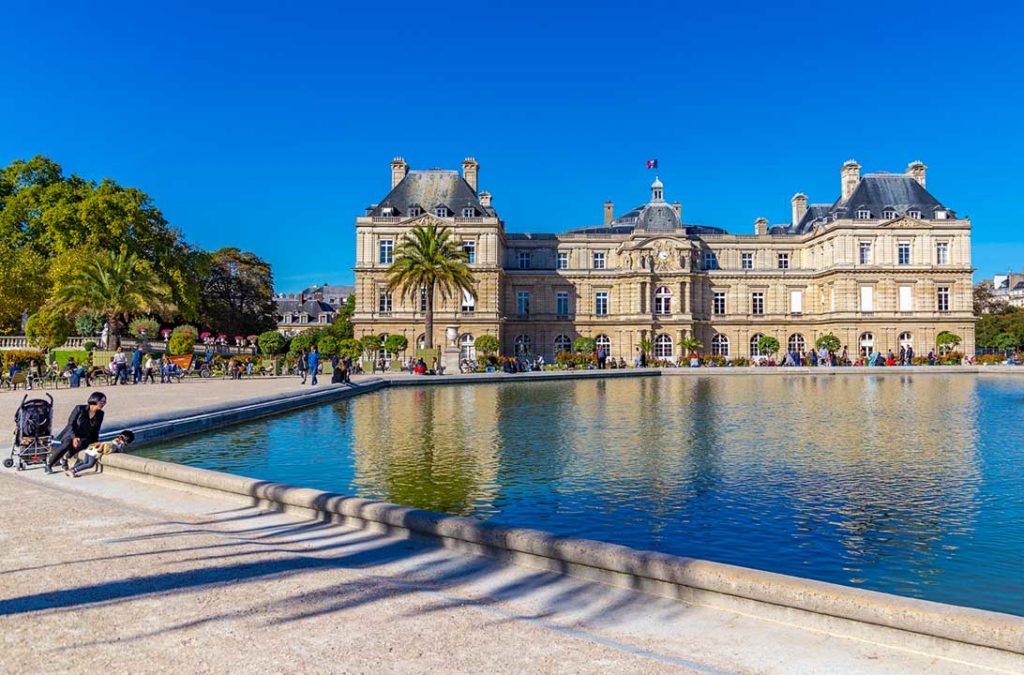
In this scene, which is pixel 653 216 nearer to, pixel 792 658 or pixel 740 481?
pixel 740 481

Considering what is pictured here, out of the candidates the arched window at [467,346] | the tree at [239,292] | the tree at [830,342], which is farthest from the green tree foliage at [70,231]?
the tree at [830,342]

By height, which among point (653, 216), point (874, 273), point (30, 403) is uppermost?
point (653, 216)

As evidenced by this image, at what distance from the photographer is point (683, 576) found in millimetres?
6059

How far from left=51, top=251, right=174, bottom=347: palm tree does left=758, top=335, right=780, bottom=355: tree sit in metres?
44.1

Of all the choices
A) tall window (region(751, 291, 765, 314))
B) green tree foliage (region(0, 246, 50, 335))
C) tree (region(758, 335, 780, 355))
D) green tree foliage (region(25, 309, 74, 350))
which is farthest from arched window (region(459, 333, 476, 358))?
green tree foliage (region(0, 246, 50, 335))

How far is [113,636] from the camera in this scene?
5309 mm

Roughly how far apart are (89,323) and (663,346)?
41.8 meters

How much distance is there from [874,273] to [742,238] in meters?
11.3

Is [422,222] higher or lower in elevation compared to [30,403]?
higher

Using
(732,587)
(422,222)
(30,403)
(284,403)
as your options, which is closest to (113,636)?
(732,587)

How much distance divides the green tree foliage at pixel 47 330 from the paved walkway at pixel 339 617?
135 feet

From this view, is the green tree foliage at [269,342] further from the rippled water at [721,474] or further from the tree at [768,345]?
the tree at [768,345]

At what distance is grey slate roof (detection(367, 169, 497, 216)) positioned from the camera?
6162 cm

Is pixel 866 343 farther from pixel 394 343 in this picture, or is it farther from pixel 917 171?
pixel 394 343
